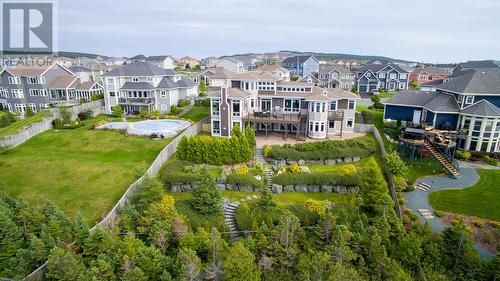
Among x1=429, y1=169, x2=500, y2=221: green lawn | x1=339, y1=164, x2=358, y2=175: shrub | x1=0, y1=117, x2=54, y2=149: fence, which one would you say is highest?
x1=0, y1=117, x2=54, y2=149: fence

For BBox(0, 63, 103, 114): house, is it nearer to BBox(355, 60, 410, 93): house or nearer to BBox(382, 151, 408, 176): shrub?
BBox(382, 151, 408, 176): shrub

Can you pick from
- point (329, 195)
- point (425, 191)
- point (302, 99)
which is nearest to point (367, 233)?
point (329, 195)

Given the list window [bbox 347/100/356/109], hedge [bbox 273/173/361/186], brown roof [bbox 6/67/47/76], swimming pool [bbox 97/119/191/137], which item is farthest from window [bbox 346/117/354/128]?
brown roof [bbox 6/67/47/76]

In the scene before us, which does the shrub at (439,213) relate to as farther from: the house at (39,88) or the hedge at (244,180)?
the house at (39,88)

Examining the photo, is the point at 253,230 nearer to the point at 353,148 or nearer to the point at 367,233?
the point at 367,233

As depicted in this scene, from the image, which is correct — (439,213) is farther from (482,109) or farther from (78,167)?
(78,167)

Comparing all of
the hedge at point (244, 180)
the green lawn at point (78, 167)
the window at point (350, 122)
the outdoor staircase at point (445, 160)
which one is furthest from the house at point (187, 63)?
the outdoor staircase at point (445, 160)
